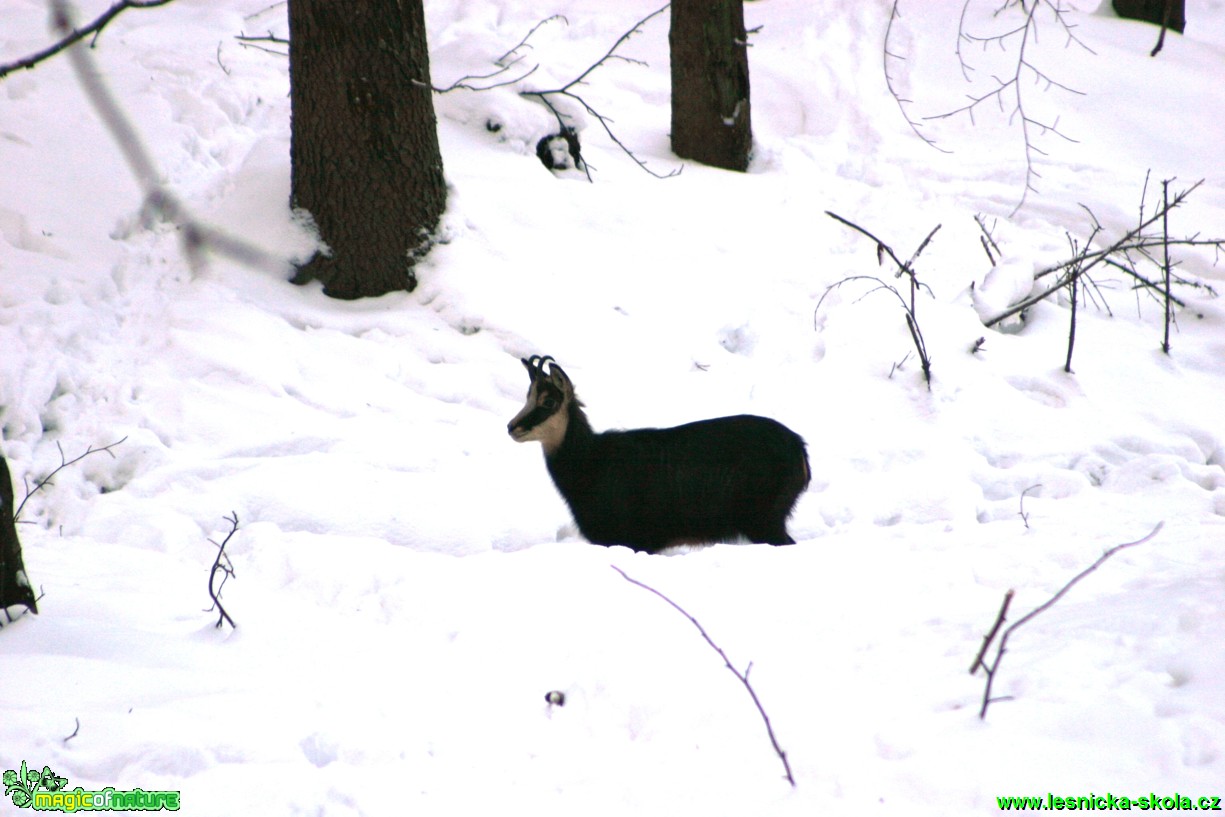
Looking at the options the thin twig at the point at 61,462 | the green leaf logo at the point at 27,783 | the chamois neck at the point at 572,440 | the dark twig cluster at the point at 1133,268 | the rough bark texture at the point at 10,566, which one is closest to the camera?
the green leaf logo at the point at 27,783

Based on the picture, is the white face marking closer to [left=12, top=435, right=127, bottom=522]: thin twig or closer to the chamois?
the chamois

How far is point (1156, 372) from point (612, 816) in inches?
234

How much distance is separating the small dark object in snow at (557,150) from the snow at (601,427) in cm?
11

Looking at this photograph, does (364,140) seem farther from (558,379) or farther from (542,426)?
(542,426)

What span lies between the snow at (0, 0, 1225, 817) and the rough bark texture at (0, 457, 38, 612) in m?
0.08

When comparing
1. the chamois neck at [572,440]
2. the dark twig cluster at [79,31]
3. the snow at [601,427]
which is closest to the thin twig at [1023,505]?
the snow at [601,427]

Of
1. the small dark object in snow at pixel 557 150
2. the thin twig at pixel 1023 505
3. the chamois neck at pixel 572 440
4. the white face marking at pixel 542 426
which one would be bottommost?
the thin twig at pixel 1023 505

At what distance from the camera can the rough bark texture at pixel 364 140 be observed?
20.2 feet

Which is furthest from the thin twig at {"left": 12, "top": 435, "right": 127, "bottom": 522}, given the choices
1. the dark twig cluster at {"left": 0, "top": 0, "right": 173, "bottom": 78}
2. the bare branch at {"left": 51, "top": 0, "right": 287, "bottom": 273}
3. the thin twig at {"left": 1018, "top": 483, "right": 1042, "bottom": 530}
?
the thin twig at {"left": 1018, "top": 483, "right": 1042, "bottom": 530}

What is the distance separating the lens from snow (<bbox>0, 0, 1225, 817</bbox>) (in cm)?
269

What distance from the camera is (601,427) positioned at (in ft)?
19.9

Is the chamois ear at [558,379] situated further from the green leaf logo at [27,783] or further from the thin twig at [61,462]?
the green leaf logo at [27,783]

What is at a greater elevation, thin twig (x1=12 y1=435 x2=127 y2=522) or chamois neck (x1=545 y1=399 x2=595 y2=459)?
thin twig (x1=12 y1=435 x2=127 y2=522)

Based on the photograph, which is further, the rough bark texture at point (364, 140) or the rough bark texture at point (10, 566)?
the rough bark texture at point (364, 140)
